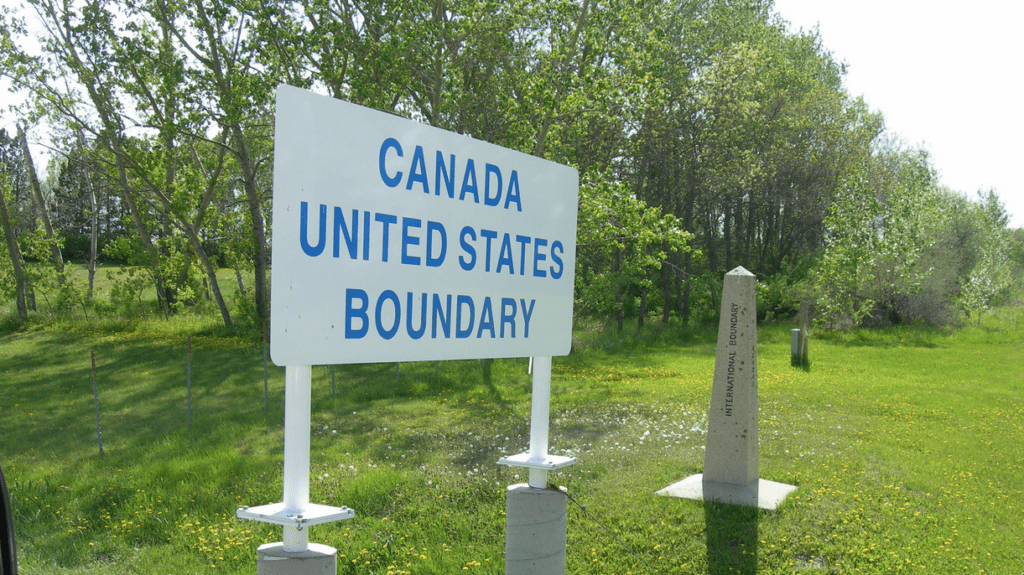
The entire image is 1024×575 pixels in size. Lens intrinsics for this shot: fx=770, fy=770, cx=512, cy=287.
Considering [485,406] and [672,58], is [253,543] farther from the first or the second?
[672,58]

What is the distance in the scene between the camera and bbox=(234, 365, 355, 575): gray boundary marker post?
8.81 feet

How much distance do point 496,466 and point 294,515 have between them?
5.78 m

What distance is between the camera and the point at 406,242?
3.17m

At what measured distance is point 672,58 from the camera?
28.2m

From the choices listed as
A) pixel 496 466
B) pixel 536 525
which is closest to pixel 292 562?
pixel 536 525

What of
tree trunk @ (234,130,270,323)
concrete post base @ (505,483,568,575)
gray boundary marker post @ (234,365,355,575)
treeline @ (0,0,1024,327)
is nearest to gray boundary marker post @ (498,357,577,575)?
concrete post base @ (505,483,568,575)

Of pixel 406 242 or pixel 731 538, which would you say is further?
pixel 731 538

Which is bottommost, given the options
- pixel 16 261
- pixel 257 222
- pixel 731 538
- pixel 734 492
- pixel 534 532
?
pixel 731 538

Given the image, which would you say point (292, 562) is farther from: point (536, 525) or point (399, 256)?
point (536, 525)

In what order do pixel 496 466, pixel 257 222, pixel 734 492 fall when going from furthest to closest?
pixel 257 222 → pixel 496 466 → pixel 734 492

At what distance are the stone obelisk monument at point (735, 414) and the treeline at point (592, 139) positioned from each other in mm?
8741

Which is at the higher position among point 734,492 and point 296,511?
point 296,511

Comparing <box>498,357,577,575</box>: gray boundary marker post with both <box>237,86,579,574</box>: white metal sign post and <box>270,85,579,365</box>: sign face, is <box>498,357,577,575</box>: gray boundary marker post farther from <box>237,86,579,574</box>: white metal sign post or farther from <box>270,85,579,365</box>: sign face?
<box>270,85,579,365</box>: sign face

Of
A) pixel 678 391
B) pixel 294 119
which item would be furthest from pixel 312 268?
pixel 678 391
